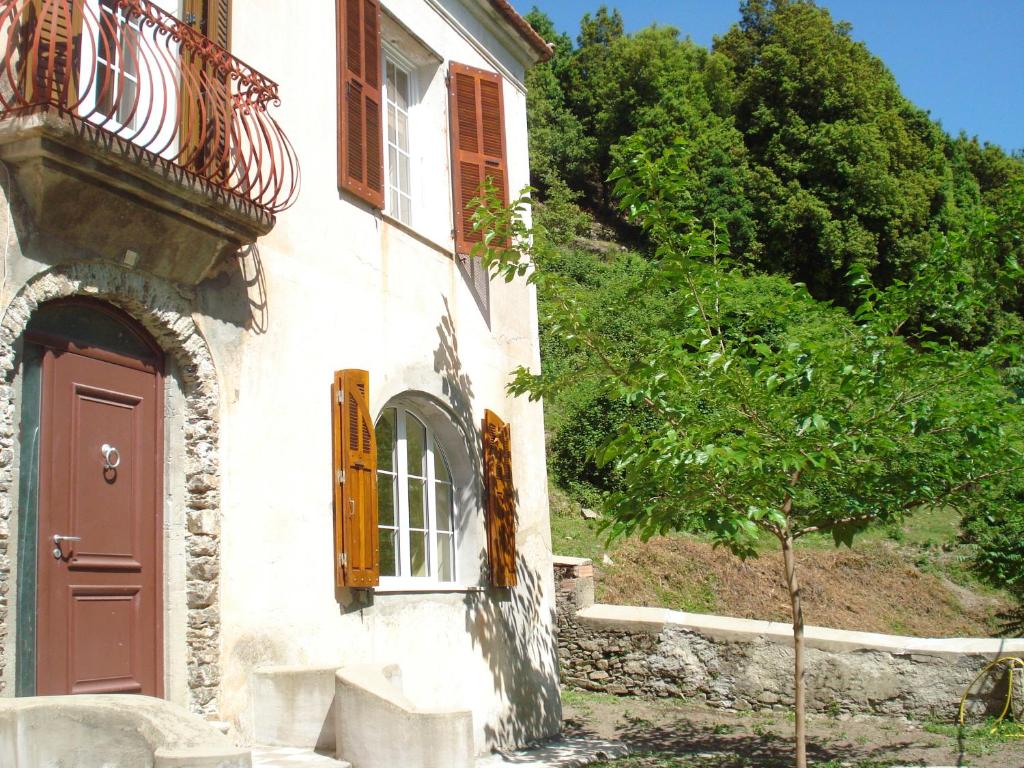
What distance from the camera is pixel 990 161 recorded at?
133 ft

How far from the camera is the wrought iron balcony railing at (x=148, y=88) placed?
16.1ft

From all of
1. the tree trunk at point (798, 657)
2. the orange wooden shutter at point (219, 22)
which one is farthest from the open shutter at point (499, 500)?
the orange wooden shutter at point (219, 22)

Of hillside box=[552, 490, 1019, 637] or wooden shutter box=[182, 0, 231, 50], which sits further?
hillside box=[552, 490, 1019, 637]

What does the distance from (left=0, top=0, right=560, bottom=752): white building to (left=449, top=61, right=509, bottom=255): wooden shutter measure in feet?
0.09

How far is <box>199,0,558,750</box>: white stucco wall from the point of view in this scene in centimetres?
632

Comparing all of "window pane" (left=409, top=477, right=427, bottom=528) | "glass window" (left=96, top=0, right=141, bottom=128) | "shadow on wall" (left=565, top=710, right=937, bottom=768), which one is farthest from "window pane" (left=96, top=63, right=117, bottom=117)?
"shadow on wall" (left=565, top=710, right=937, bottom=768)

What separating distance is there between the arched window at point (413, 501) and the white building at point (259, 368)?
0.08 ft

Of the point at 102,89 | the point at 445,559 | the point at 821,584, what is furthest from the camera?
the point at 821,584

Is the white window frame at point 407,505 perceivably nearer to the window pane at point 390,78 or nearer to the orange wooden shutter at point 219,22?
the window pane at point 390,78

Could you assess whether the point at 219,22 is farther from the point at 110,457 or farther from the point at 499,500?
the point at 499,500

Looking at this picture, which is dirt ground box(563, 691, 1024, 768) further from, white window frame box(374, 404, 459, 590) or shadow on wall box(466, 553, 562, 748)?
white window frame box(374, 404, 459, 590)

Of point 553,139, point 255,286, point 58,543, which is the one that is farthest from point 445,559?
point 553,139

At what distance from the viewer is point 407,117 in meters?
9.16

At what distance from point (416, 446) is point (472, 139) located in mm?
2941
